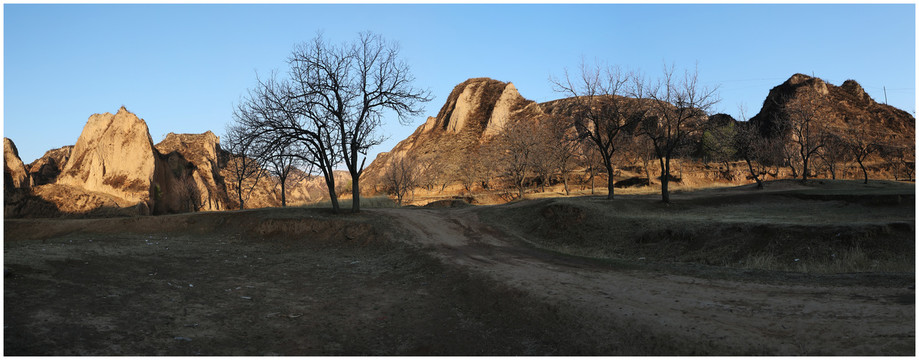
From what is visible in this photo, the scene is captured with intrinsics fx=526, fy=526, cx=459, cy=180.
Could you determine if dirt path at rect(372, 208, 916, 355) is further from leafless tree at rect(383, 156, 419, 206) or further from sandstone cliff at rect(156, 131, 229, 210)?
sandstone cliff at rect(156, 131, 229, 210)

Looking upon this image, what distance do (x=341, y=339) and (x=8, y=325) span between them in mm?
3845

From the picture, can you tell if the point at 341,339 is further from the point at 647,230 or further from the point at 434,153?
the point at 434,153

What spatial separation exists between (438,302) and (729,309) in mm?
4482

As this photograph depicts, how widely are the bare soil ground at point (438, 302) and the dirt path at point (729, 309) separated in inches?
1.1

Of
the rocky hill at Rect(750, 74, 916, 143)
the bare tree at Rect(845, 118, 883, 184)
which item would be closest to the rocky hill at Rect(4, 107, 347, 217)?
the bare tree at Rect(845, 118, 883, 184)

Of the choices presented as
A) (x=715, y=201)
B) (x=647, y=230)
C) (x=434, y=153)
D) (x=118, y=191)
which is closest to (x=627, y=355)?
(x=647, y=230)

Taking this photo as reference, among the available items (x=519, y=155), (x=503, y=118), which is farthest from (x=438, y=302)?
(x=503, y=118)

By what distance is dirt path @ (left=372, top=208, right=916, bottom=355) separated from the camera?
18.4 feet

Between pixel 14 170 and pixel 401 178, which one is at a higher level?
pixel 14 170

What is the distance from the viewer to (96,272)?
946cm

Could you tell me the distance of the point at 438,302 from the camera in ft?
29.8

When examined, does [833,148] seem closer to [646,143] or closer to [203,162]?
[646,143]

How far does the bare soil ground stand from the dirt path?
28 mm

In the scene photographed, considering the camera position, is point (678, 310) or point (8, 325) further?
point (678, 310)
